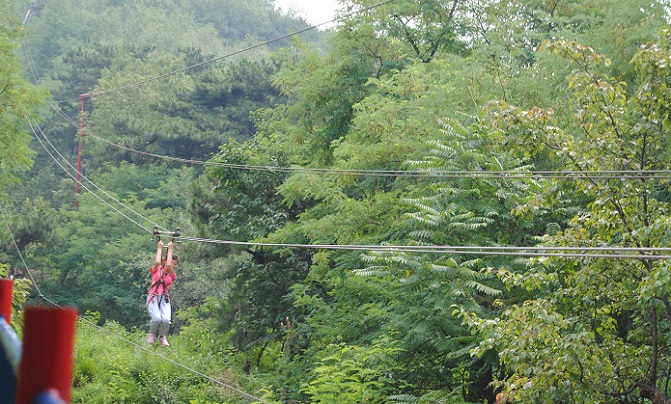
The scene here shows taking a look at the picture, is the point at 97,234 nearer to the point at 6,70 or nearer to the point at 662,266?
the point at 6,70

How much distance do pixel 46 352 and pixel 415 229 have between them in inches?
492

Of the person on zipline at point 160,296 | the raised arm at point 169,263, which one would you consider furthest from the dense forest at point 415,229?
the person on zipline at point 160,296

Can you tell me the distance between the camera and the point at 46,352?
4.21 feet

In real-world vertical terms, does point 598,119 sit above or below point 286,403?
above

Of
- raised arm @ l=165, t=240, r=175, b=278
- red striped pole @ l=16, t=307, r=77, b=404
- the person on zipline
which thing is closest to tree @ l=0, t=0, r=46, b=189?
the person on zipline

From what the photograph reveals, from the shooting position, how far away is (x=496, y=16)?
2300 centimetres

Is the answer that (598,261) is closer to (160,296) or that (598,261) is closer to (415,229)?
(415,229)

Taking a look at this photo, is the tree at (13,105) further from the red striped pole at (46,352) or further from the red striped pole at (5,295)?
the red striped pole at (46,352)

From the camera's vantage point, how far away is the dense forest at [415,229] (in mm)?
9461

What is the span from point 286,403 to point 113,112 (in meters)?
34.9

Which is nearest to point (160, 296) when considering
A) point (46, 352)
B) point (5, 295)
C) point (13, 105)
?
point (13, 105)

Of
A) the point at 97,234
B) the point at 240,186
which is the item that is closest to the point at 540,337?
the point at 240,186

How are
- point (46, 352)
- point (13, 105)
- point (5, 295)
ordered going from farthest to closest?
point (13, 105), point (5, 295), point (46, 352)

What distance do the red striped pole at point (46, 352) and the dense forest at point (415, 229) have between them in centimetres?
562
